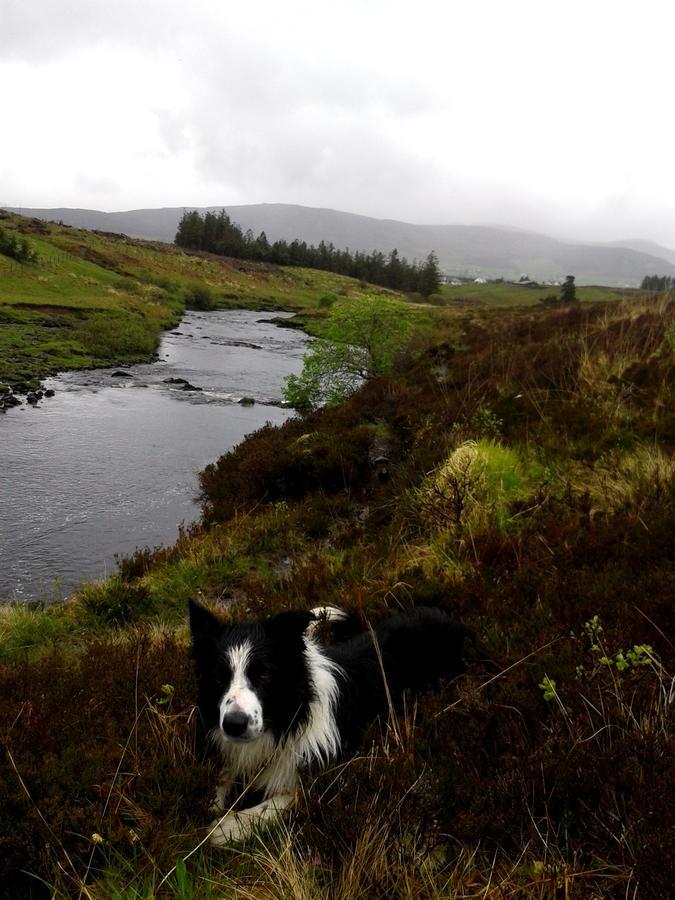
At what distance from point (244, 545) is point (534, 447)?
13.9 ft

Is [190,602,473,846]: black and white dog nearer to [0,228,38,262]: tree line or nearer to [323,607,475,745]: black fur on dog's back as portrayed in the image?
[323,607,475,745]: black fur on dog's back

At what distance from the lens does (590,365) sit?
8.97m

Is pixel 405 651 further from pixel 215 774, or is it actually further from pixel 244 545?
pixel 244 545

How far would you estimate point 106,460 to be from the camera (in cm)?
1423

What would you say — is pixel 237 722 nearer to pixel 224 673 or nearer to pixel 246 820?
pixel 224 673

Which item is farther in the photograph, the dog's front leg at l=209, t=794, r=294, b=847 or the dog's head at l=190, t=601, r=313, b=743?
the dog's head at l=190, t=601, r=313, b=743

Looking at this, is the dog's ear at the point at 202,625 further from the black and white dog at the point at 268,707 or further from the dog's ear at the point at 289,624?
the dog's ear at the point at 289,624

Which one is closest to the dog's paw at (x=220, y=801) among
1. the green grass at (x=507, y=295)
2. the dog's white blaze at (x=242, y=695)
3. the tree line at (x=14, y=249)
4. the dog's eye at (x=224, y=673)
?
the dog's white blaze at (x=242, y=695)

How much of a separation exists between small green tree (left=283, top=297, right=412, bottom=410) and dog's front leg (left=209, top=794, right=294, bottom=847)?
13658 millimetres

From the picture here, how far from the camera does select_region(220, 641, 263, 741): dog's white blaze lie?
2842 mm

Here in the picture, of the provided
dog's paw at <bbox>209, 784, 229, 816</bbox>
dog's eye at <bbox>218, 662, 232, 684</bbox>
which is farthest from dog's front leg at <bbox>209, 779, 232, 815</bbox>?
dog's eye at <bbox>218, 662, 232, 684</bbox>

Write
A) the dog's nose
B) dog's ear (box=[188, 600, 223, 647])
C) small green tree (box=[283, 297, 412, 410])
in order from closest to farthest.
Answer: the dog's nose → dog's ear (box=[188, 600, 223, 647]) → small green tree (box=[283, 297, 412, 410])

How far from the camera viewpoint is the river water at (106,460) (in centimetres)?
934

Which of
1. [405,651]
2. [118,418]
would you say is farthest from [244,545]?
[118,418]
